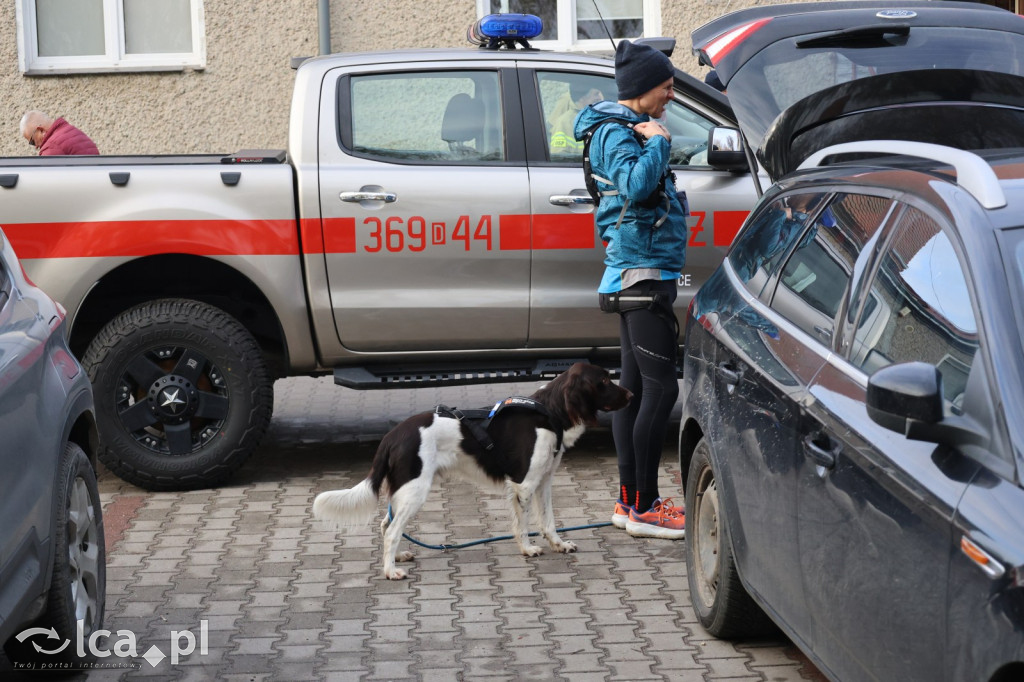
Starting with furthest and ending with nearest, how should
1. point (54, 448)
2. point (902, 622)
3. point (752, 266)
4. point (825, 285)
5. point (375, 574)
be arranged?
point (375, 574) → point (752, 266) → point (54, 448) → point (825, 285) → point (902, 622)

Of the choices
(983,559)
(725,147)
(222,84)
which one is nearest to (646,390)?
(725,147)

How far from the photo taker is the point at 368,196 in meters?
6.59

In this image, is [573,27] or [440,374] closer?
[440,374]

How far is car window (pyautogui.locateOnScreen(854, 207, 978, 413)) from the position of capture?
2.88 metres

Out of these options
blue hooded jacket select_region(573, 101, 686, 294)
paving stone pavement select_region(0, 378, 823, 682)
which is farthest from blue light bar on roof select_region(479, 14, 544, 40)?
paving stone pavement select_region(0, 378, 823, 682)

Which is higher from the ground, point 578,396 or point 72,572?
point 578,396

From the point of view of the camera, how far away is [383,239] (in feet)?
21.7

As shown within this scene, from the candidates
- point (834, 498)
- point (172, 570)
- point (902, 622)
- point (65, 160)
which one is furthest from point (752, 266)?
point (65, 160)

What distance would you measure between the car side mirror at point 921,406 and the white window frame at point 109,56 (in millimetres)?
10163

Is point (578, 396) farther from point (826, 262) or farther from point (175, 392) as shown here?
point (175, 392)

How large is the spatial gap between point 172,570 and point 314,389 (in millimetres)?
4466

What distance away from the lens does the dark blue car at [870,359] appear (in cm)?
261

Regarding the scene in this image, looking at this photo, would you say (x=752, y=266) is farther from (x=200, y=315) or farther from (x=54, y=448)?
(x=200, y=315)

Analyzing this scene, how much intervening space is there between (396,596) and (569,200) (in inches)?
96.4
